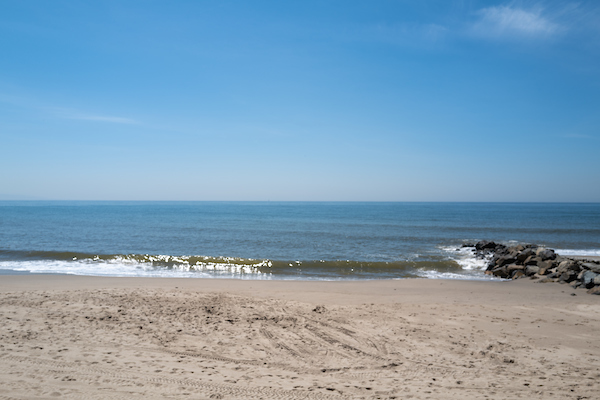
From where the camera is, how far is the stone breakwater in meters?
14.5

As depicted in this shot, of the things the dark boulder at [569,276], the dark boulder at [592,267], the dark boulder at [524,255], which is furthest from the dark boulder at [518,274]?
the dark boulder at [592,267]

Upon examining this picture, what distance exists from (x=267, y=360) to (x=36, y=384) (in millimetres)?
3751

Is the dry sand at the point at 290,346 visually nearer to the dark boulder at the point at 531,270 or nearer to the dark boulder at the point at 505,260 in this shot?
→ the dark boulder at the point at 531,270

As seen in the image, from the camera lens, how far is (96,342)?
23.4ft

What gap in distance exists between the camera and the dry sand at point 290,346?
5480mm

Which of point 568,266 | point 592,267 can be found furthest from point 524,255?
point 592,267

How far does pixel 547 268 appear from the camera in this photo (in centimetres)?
1717

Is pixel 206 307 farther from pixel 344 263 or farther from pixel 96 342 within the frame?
pixel 344 263

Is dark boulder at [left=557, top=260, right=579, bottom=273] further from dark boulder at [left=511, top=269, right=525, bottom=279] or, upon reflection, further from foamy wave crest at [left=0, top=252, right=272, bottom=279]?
foamy wave crest at [left=0, top=252, right=272, bottom=279]

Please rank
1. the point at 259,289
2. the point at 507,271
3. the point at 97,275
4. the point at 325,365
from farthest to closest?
the point at 507,271 < the point at 97,275 < the point at 259,289 < the point at 325,365

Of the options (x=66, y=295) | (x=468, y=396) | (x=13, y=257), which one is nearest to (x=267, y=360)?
(x=468, y=396)

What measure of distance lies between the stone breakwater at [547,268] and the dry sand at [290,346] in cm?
228

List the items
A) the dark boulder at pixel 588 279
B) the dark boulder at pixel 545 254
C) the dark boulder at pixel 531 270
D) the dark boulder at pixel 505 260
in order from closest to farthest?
the dark boulder at pixel 588 279 < the dark boulder at pixel 531 270 < the dark boulder at pixel 545 254 < the dark boulder at pixel 505 260

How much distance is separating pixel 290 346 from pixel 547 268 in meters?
16.0
